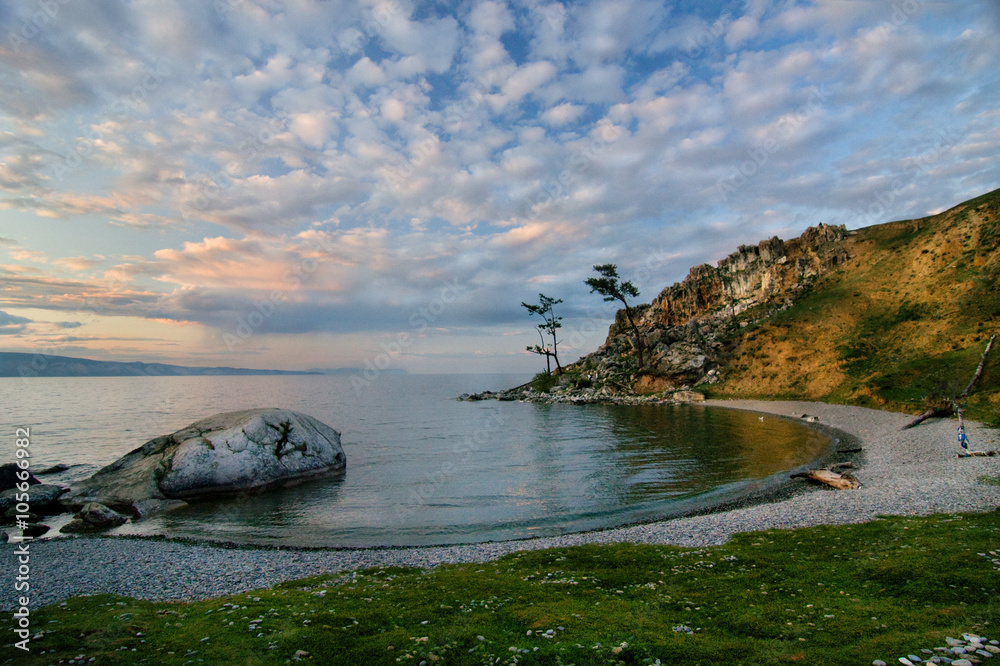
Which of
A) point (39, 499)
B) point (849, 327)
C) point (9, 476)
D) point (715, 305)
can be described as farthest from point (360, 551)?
point (715, 305)

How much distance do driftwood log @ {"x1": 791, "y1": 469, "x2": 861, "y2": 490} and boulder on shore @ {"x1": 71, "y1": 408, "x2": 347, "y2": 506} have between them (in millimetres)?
34641

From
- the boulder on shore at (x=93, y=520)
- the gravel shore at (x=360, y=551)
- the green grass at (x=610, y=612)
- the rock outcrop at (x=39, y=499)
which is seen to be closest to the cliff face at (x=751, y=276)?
the gravel shore at (x=360, y=551)

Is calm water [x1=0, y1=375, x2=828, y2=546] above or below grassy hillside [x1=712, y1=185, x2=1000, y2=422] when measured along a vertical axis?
below

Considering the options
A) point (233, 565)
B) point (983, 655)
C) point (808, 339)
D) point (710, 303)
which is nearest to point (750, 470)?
point (983, 655)

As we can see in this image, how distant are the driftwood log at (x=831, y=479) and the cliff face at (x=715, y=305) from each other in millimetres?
64576

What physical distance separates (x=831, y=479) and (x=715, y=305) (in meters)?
118

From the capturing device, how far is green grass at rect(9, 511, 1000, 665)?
336 inches

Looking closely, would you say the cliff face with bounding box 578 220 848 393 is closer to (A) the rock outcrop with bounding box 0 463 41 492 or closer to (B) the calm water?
(B) the calm water

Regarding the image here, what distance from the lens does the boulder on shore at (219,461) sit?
2808 centimetres

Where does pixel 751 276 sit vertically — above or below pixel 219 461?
above

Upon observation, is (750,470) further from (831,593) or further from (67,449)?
(67,449)

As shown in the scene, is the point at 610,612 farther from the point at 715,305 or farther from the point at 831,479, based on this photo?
the point at 715,305

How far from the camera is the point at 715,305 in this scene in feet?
435

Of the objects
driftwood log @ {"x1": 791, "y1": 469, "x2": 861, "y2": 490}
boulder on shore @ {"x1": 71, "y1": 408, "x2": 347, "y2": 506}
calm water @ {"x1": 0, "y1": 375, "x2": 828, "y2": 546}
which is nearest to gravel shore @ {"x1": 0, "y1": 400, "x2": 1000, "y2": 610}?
driftwood log @ {"x1": 791, "y1": 469, "x2": 861, "y2": 490}
